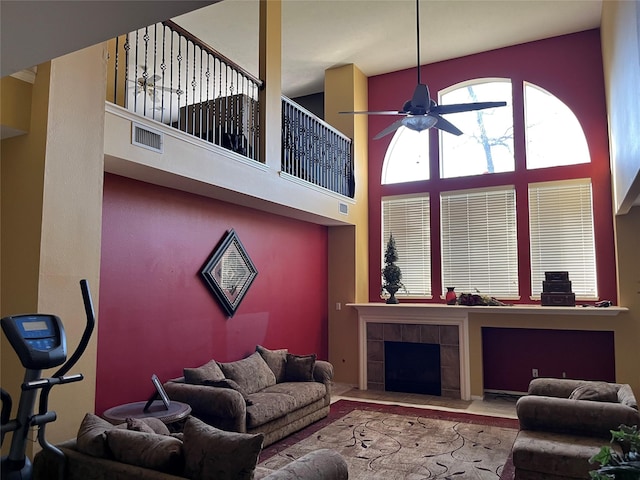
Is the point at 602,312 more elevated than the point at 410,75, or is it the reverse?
the point at 410,75

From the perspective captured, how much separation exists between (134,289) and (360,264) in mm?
4123

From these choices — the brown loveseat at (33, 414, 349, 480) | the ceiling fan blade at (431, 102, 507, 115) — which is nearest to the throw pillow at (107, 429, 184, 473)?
the brown loveseat at (33, 414, 349, 480)

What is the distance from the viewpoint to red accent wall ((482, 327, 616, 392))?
6.38 metres

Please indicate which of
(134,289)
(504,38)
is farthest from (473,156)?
(134,289)

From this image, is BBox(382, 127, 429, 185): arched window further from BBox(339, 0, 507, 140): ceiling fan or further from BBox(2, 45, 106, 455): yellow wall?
BBox(2, 45, 106, 455): yellow wall

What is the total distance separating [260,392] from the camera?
520cm

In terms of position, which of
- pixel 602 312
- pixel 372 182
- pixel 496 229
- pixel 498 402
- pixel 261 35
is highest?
pixel 261 35

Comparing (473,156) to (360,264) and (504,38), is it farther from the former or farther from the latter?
(360,264)

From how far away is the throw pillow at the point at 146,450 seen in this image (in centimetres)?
232

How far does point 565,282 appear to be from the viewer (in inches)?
251

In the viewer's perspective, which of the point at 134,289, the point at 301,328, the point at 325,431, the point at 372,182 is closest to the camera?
the point at 134,289

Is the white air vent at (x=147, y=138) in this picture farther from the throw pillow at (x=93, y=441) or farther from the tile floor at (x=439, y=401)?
the tile floor at (x=439, y=401)

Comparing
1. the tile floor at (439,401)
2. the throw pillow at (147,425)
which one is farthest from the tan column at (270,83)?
the tile floor at (439,401)

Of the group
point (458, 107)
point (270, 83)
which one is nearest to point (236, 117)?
point (270, 83)
